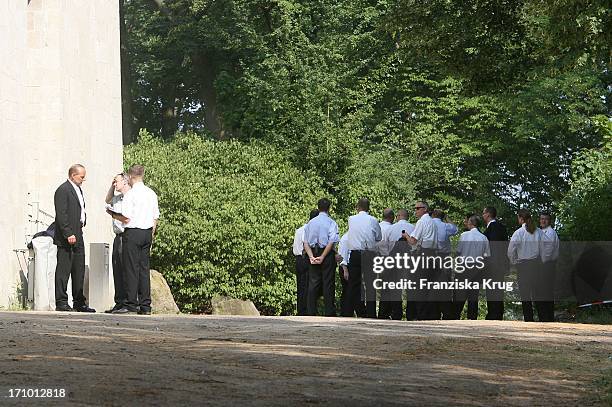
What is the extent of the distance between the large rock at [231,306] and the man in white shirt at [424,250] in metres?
14.6

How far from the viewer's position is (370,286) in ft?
70.0

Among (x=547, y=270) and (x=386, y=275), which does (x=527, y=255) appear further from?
(x=386, y=275)

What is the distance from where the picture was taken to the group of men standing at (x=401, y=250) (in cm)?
2073

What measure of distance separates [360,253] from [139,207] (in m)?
4.54

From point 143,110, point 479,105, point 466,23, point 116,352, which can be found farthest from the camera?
point 143,110

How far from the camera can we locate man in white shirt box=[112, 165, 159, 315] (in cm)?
1770

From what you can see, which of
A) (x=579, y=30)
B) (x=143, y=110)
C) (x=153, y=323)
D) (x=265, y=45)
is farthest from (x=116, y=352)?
(x=143, y=110)

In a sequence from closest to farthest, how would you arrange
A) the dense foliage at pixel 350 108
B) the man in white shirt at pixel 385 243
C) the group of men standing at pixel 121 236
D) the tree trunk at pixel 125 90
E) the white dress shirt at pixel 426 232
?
the group of men standing at pixel 121 236
the white dress shirt at pixel 426 232
the man in white shirt at pixel 385 243
the dense foliage at pixel 350 108
the tree trunk at pixel 125 90

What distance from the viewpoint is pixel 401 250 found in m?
21.0

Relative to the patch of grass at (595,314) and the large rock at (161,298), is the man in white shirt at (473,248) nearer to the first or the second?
the patch of grass at (595,314)

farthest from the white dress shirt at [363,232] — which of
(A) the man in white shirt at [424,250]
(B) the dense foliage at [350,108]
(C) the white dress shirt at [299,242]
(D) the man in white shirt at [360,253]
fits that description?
(B) the dense foliage at [350,108]

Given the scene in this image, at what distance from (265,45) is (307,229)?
25833mm

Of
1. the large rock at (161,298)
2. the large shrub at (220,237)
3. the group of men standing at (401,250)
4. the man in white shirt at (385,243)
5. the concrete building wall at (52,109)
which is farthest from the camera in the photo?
the large shrub at (220,237)

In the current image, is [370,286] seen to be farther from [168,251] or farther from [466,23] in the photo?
[168,251]
